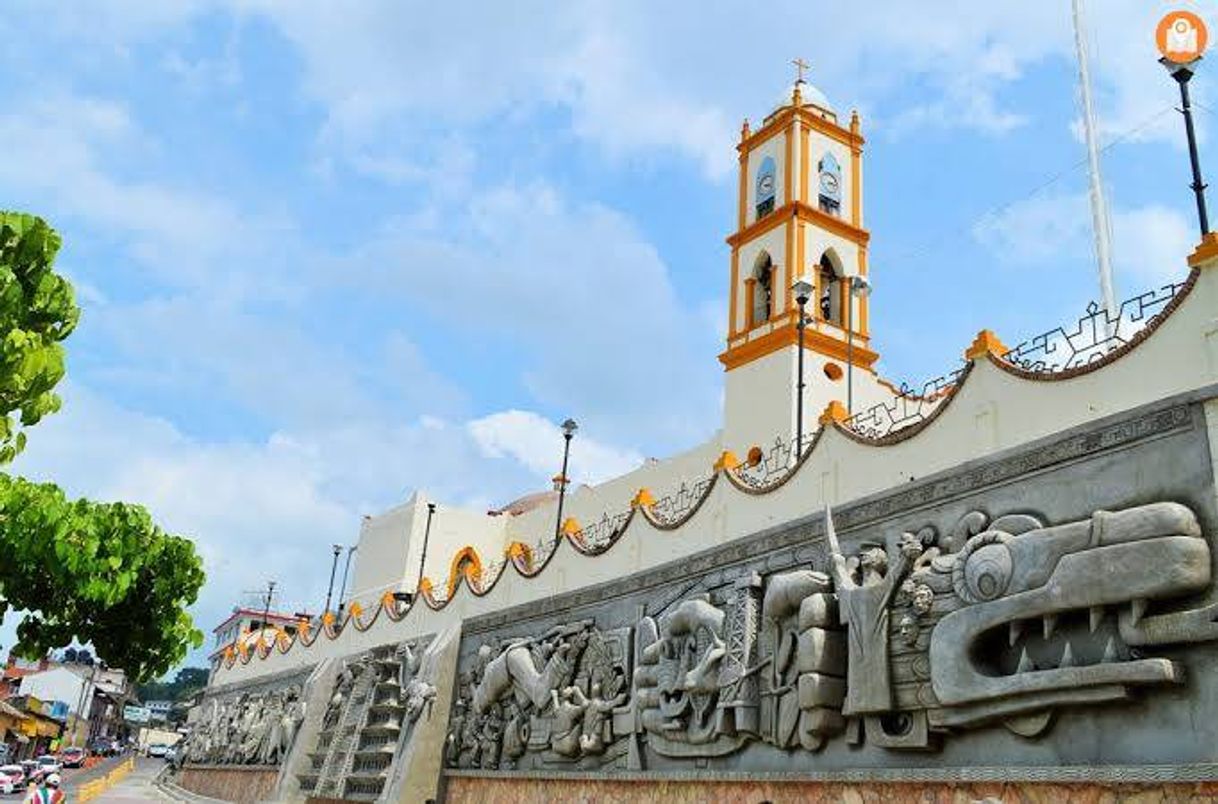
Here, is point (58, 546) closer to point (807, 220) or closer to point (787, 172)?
point (807, 220)

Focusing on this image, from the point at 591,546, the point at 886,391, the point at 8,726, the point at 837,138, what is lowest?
the point at 8,726

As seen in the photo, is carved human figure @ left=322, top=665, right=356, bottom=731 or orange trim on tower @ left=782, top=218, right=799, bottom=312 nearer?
carved human figure @ left=322, top=665, right=356, bottom=731

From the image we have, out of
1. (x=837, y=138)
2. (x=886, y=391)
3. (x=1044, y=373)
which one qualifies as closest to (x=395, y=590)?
(x=886, y=391)

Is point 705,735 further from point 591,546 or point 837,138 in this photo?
point 837,138

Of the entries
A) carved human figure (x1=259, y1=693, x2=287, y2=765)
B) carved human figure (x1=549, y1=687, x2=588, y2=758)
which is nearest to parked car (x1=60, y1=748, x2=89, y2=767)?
carved human figure (x1=259, y1=693, x2=287, y2=765)

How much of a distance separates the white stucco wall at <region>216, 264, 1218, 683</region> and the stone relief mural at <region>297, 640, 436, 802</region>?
342 centimetres

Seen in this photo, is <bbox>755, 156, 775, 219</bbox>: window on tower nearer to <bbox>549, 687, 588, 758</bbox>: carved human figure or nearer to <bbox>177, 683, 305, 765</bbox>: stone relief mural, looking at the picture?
<bbox>549, 687, 588, 758</bbox>: carved human figure

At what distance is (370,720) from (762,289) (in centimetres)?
1175

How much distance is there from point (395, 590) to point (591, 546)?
1543 centimetres

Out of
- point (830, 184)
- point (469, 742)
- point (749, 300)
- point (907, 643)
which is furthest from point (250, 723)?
point (907, 643)

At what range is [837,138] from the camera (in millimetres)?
23219

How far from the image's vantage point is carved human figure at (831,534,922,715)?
340 inches

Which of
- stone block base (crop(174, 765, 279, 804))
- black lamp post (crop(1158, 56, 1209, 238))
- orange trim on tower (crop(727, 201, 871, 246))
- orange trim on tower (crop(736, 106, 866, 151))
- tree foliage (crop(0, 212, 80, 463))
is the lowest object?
stone block base (crop(174, 765, 279, 804))

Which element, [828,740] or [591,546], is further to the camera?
[591,546]
